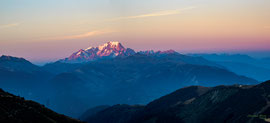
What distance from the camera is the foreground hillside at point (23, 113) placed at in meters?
→ 148

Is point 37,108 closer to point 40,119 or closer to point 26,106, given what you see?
point 26,106

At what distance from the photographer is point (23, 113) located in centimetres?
16250

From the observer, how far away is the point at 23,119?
15462 centimetres

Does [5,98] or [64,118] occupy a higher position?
[5,98]

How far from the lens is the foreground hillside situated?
14812 centimetres

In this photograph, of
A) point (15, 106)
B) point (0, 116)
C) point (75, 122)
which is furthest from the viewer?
point (75, 122)

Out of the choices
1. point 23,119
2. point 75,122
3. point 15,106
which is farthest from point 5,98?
point 75,122

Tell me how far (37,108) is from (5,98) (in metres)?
21.0

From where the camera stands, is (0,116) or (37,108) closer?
(0,116)

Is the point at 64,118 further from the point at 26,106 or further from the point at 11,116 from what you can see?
the point at 11,116

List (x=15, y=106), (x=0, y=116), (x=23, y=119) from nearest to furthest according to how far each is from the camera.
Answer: (x=0, y=116) → (x=23, y=119) → (x=15, y=106)

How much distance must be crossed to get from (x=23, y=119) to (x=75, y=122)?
37.6m

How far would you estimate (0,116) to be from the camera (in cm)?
14238

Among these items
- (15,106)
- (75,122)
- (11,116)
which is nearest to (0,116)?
(11,116)
